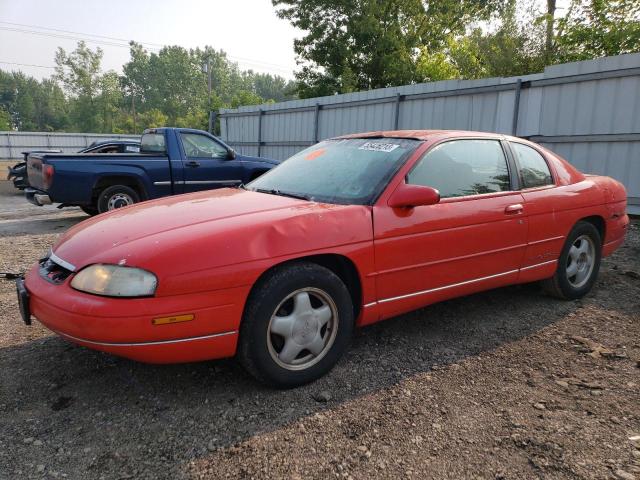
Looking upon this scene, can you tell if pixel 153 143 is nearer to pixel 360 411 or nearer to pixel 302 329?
pixel 302 329

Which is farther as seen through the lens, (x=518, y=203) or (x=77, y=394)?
(x=518, y=203)

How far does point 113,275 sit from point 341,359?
4.85 feet

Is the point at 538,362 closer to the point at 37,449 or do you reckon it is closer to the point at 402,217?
the point at 402,217

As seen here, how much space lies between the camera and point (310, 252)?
2.56 metres

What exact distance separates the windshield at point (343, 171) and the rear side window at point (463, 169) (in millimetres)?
160

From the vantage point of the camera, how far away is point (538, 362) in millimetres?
3045

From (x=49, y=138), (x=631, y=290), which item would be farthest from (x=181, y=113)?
(x=631, y=290)

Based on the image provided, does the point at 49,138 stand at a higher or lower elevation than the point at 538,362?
higher

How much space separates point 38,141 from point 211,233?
98.9ft

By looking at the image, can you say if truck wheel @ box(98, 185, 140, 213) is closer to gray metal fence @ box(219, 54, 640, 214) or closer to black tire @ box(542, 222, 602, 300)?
gray metal fence @ box(219, 54, 640, 214)

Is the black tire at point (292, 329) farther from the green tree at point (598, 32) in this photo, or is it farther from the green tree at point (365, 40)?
the green tree at point (365, 40)

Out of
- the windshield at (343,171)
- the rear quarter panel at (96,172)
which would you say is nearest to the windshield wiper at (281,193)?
the windshield at (343,171)

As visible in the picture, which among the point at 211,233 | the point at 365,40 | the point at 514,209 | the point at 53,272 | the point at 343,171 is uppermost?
the point at 365,40

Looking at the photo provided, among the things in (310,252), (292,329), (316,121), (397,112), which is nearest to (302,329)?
(292,329)
